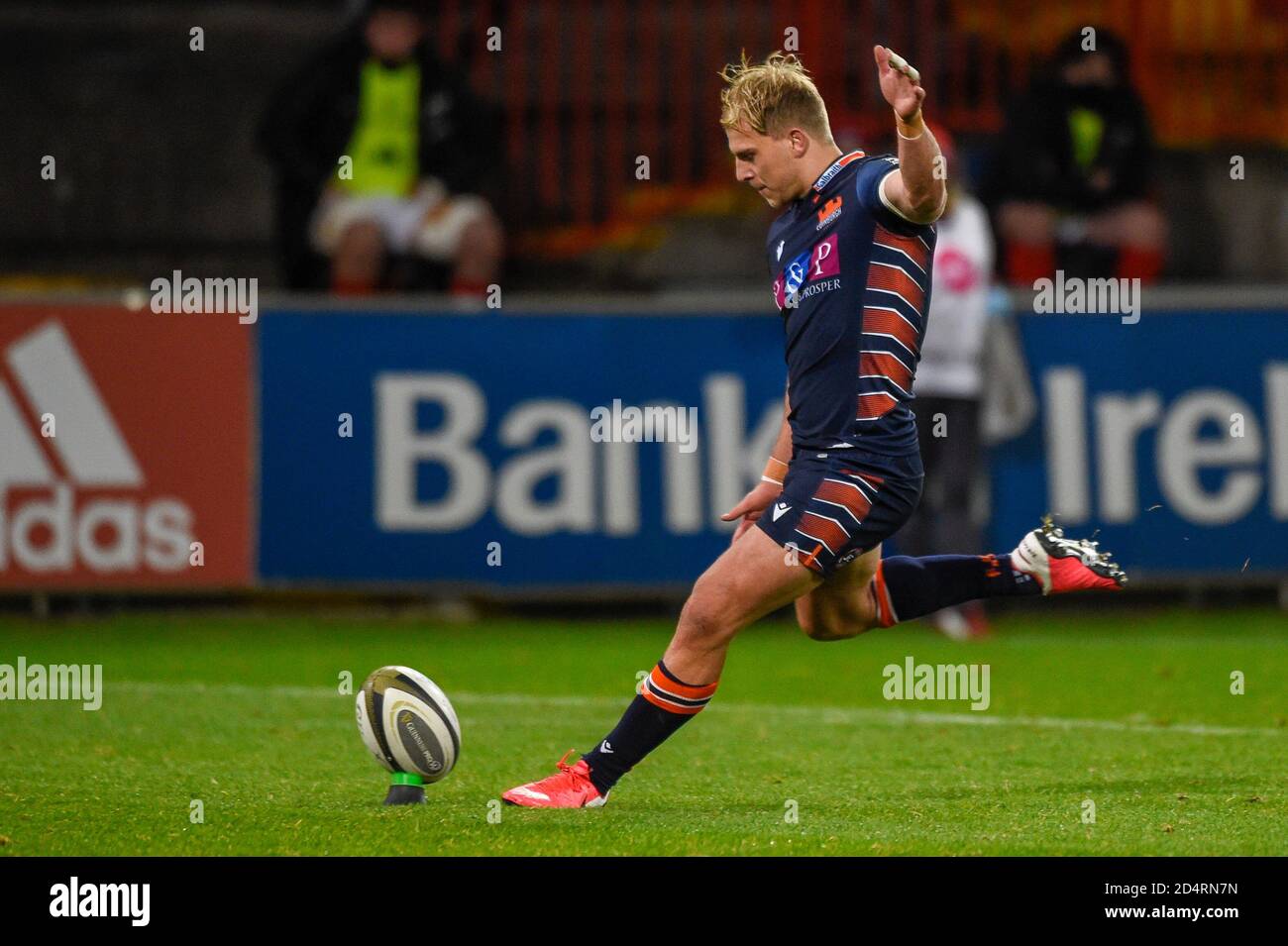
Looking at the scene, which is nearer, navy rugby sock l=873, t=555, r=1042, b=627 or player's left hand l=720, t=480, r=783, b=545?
player's left hand l=720, t=480, r=783, b=545

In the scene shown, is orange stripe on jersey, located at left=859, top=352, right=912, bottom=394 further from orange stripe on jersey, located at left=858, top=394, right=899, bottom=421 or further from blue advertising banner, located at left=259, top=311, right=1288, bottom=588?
blue advertising banner, located at left=259, top=311, right=1288, bottom=588

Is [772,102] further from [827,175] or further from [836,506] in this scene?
[836,506]

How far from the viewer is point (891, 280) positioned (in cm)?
Answer: 614

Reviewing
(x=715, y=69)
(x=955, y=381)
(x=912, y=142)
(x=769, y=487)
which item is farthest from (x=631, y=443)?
(x=912, y=142)

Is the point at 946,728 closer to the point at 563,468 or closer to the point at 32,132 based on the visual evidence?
the point at 563,468

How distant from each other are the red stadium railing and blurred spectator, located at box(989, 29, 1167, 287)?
1.01m

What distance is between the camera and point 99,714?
8359 mm

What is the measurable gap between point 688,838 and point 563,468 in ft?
19.8

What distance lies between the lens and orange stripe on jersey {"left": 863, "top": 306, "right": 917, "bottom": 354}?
Answer: 242 inches

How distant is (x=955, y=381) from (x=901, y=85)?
219 inches

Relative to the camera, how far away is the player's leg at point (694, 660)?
6.11 m

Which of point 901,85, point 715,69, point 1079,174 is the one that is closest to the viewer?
point 901,85

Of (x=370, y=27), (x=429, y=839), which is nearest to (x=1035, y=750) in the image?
(x=429, y=839)

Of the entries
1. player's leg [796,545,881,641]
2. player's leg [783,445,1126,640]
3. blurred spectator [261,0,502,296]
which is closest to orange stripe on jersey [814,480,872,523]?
player's leg [783,445,1126,640]
